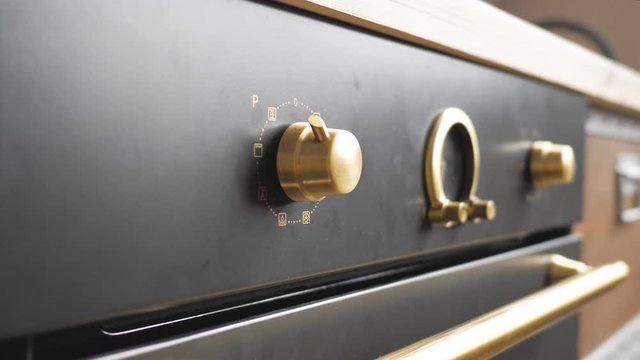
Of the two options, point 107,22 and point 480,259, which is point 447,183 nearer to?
point 480,259

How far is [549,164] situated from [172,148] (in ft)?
1.20

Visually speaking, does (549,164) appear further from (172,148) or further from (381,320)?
(172,148)

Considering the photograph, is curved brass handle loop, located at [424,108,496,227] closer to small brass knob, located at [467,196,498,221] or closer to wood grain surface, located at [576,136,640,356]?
small brass knob, located at [467,196,498,221]

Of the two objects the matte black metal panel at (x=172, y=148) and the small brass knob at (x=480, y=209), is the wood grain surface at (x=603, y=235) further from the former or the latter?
the matte black metal panel at (x=172, y=148)

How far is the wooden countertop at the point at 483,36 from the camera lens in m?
0.30

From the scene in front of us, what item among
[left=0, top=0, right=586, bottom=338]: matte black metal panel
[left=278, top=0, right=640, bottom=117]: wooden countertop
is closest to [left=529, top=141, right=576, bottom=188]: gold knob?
[left=278, top=0, right=640, bottom=117]: wooden countertop

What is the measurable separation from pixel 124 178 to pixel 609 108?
2.27 ft

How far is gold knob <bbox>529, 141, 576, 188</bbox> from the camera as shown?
484mm

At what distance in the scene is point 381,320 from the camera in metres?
0.32

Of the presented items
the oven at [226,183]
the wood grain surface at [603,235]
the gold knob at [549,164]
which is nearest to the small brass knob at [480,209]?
the oven at [226,183]

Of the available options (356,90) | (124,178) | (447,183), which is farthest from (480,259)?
(124,178)

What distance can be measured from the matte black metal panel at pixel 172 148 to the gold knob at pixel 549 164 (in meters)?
0.19

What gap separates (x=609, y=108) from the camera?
0.73 metres

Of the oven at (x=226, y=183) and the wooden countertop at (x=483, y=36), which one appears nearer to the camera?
the oven at (x=226, y=183)
